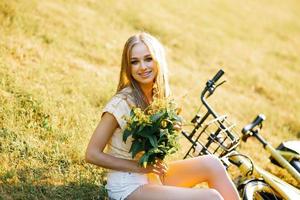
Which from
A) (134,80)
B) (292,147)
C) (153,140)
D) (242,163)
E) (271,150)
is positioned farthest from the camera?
(292,147)

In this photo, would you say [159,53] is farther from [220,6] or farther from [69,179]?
[220,6]

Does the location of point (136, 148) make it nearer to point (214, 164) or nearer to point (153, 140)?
point (153, 140)

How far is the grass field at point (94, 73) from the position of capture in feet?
16.9

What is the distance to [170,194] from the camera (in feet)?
13.5

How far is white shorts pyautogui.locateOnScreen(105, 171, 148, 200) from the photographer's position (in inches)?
165

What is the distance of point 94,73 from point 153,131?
3809mm

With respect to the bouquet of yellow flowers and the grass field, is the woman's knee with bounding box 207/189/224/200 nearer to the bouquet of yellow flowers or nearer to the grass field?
the bouquet of yellow flowers

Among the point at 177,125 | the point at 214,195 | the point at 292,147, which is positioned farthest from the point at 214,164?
the point at 292,147

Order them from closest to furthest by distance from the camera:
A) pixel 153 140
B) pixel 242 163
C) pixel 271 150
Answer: pixel 153 140, pixel 242 163, pixel 271 150

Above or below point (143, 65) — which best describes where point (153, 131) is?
below

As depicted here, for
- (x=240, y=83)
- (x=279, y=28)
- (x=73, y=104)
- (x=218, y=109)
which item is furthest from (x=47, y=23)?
(x=279, y=28)

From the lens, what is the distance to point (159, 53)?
4582 mm

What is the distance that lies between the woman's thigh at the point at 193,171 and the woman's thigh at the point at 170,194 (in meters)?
0.44

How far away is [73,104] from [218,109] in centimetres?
302
